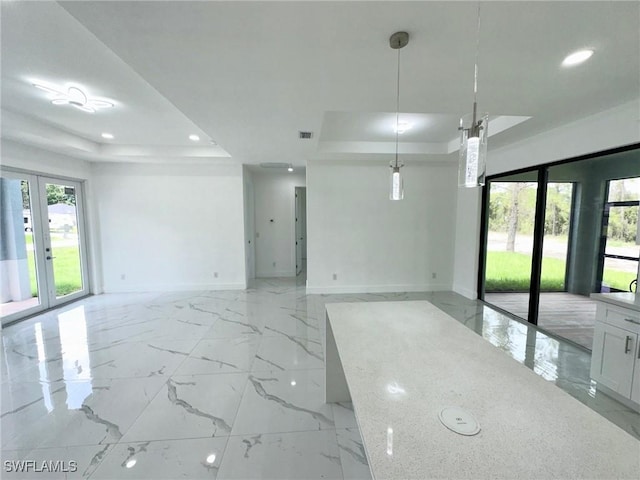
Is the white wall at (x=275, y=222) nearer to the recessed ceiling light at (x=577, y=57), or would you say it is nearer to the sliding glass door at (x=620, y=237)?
the recessed ceiling light at (x=577, y=57)

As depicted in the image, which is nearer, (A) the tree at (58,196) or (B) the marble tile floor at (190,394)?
(B) the marble tile floor at (190,394)

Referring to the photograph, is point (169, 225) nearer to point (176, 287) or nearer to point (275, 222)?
point (176, 287)

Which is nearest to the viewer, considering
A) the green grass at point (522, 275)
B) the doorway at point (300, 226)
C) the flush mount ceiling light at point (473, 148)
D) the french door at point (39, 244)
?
the flush mount ceiling light at point (473, 148)

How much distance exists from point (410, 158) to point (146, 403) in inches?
197

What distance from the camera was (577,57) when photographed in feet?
6.03

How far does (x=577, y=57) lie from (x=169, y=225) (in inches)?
238

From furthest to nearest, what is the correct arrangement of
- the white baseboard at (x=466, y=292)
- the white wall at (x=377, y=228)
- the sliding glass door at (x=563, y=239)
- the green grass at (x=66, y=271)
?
the white wall at (x=377, y=228), the white baseboard at (x=466, y=292), the green grass at (x=66, y=271), the sliding glass door at (x=563, y=239)

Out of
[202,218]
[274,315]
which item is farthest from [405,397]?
[202,218]

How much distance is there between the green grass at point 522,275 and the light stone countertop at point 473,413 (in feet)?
8.48

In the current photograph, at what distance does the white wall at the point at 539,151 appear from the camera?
2633 mm

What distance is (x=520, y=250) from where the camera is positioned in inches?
159

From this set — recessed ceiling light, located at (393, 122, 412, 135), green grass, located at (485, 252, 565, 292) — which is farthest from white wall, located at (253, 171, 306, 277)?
green grass, located at (485, 252, 565, 292)

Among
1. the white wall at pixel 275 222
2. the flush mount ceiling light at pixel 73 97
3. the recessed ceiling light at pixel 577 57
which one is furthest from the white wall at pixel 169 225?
the recessed ceiling light at pixel 577 57

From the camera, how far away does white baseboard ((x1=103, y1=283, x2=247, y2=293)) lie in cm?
537
